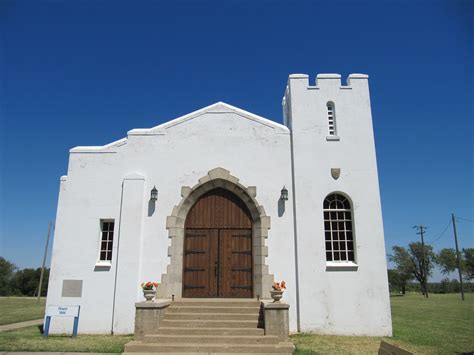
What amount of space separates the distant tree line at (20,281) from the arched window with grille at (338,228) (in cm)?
4814

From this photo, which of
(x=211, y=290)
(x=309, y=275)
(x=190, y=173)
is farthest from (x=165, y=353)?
(x=190, y=173)

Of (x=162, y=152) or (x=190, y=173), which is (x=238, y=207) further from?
(x=162, y=152)

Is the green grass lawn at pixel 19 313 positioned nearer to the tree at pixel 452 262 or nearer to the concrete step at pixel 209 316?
the concrete step at pixel 209 316

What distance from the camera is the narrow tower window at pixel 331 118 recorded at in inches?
449

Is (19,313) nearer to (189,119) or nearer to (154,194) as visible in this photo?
(154,194)

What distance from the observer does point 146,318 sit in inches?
328

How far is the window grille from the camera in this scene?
10.7 m

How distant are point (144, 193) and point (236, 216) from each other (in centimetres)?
291

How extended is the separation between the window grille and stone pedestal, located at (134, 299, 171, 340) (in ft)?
9.28

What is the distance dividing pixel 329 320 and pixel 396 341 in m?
1.72

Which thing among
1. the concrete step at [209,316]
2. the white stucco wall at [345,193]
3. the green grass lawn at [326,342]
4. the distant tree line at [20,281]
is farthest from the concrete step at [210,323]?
the distant tree line at [20,281]

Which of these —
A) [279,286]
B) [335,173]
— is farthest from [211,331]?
[335,173]

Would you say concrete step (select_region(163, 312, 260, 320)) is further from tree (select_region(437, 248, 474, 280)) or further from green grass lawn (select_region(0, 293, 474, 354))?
tree (select_region(437, 248, 474, 280))

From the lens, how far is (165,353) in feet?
24.6
